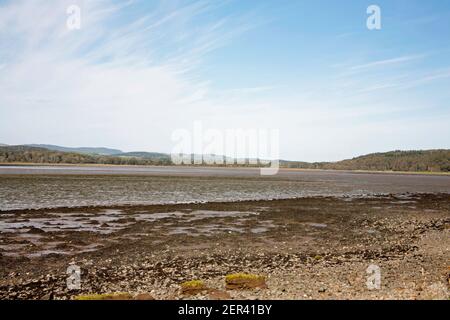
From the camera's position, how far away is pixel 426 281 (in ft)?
43.3

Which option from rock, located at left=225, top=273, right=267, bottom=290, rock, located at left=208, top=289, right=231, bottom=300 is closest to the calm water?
rock, located at left=225, top=273, right=267, bottom=290

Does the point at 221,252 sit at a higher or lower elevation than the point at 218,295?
lower

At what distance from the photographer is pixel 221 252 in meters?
19.5

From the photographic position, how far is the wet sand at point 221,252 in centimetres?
1275

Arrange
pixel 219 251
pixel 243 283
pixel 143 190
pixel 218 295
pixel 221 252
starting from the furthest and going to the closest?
pixel 143 190
pixel 219 251
pixel 221 252
pixel 243 283
pixel 218 295

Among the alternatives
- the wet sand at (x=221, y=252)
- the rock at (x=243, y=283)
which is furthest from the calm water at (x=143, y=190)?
the rock at (x=243, y=283)

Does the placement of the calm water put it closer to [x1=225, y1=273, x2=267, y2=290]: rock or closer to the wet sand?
the wet sand

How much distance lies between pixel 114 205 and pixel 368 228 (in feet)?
85.4

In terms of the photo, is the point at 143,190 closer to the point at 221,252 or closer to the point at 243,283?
the point at 221,252

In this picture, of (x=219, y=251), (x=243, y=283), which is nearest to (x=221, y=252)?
(x=219, y=251)

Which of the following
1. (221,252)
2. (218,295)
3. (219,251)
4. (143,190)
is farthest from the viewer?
(143,190)

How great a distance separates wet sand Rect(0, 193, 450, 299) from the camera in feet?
41.8
